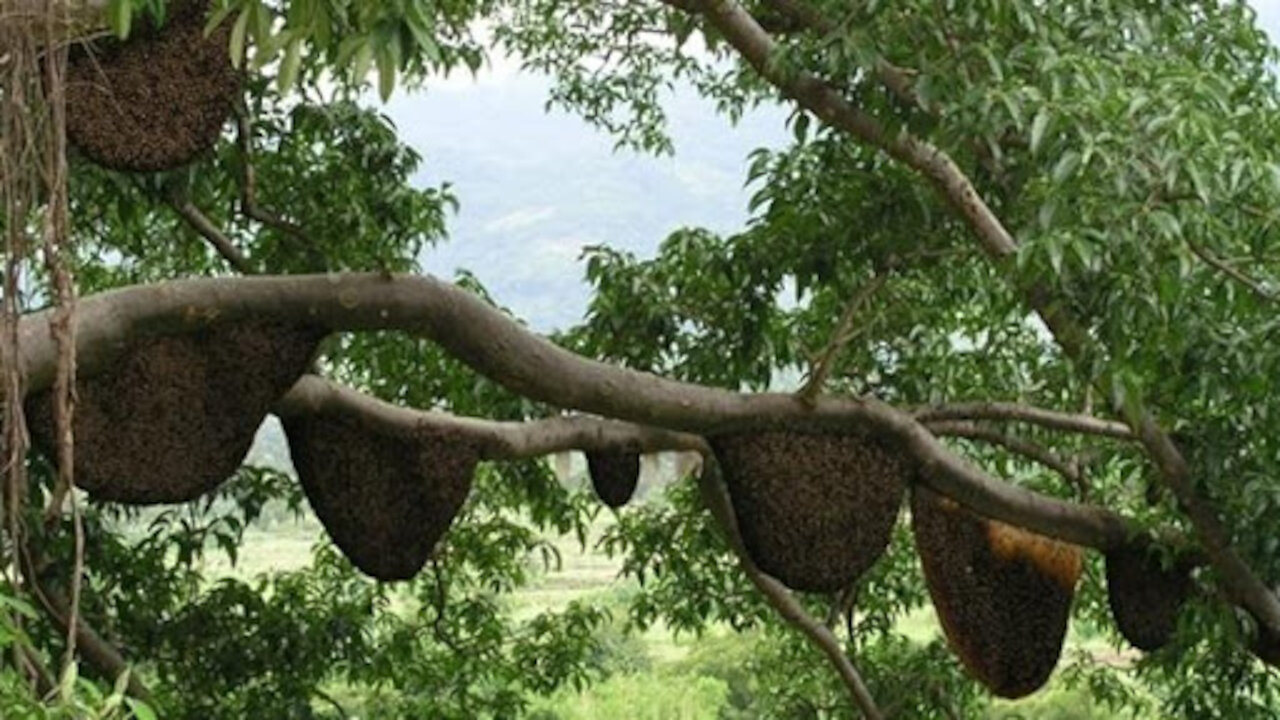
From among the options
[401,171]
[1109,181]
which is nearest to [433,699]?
[401,171]

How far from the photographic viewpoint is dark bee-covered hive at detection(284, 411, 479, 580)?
513cm

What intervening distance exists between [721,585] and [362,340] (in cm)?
202

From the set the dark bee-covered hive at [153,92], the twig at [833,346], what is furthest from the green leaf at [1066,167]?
the dark bee-covered hive at [153,92]

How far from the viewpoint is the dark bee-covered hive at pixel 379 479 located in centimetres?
513

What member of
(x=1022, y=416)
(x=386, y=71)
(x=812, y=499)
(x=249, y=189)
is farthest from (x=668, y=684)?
(x=386, y=71)

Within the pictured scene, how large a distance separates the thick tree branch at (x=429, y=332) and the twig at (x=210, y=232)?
96cm

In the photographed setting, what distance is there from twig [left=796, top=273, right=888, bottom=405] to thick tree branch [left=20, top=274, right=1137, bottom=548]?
0.16ft

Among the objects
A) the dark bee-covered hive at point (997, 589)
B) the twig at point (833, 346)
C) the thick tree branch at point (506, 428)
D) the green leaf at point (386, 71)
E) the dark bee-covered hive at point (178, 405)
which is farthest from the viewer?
the dark bee-covered hive at point (997, 589)

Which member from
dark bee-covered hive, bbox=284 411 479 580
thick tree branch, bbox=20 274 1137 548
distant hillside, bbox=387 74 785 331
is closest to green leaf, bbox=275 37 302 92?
thick tree branch, bbox=20 274 1137 548

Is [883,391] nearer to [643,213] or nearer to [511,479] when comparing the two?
[511,479]

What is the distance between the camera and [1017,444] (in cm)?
611

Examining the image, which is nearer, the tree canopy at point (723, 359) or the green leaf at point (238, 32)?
the green leaf at point (238, 32)

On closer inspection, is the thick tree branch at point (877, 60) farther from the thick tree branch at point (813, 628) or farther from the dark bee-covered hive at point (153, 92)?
the thick tree branch at point (813, 628)

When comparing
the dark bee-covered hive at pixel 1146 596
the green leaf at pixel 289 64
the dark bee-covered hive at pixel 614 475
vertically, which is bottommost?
the dark bee-covered hive at pixel 1146 596
